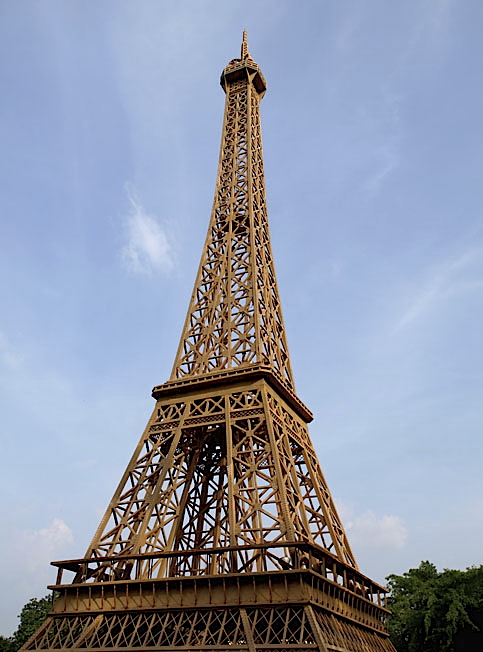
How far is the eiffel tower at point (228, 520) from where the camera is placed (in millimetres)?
17125

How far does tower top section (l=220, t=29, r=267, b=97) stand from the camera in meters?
39.5

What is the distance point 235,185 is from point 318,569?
22305 millimetres

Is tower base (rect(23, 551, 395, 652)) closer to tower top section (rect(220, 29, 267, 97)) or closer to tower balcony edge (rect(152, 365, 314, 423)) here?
tower balcony edge (rect(152, 365, 314, 423))

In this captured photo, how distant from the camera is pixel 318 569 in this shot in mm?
19047

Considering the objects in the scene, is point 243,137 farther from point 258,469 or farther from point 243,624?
point 243,624

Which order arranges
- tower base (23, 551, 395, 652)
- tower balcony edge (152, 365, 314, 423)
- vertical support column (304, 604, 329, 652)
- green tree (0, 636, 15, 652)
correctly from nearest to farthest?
vertical support column (304, 604, 329, 652)
tower base (23, 551, 395, 652)
tower balcony edge (152, 365, 314, 423)
green tree (0, 636, 15, 652)

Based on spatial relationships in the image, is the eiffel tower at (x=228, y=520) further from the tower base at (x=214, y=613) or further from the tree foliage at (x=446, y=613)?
the tree foliage at (x=446, y=613)

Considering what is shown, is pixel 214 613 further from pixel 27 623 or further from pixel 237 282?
pixel 27 623

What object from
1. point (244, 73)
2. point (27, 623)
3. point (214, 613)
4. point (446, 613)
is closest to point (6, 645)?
point (27, 623)

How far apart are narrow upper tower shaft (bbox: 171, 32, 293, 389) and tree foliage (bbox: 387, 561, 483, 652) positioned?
14641 mm

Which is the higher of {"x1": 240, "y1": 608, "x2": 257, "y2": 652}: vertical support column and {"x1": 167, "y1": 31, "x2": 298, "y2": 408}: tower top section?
{"x1": 167, "y1": 31, "x2": 298, "y2": 408}: tower top section

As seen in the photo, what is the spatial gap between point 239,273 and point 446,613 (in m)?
20.7

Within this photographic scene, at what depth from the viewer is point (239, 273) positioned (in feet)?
96.6

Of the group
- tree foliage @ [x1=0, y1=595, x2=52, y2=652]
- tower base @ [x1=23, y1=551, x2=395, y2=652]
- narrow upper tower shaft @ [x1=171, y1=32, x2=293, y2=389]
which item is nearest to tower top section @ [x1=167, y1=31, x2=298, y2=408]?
narrow upper tower shaft @ [x1=171, y1=32, x2=293, y2=389]
